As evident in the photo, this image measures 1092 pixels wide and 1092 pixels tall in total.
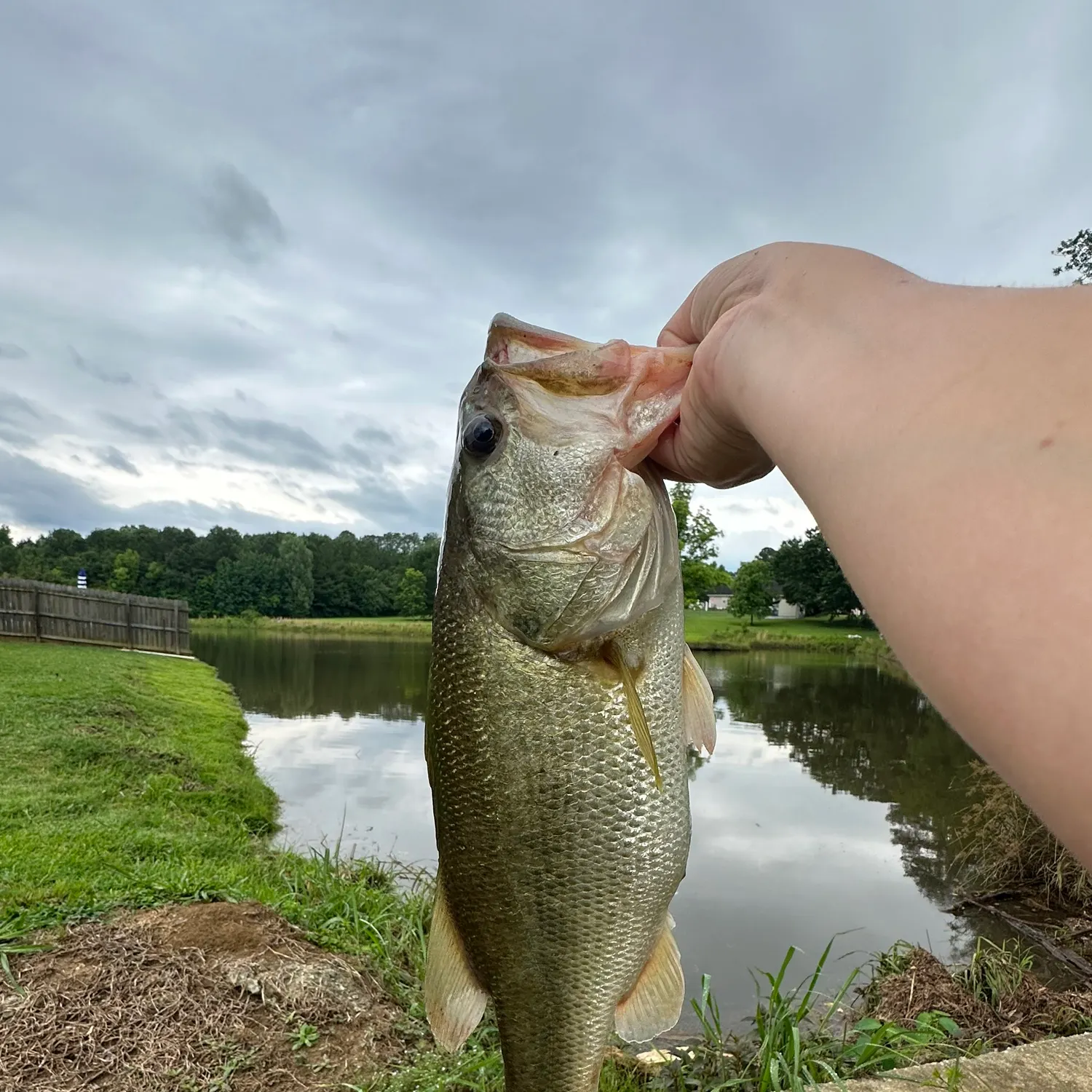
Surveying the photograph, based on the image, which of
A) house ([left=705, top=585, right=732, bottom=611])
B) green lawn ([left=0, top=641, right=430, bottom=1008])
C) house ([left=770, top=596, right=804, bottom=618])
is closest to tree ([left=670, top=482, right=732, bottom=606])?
green lawn ([left=0, top=641, right=430, bottom=1008])

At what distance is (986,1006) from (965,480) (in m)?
6.34

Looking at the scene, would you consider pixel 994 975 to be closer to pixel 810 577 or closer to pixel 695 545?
pixel 695 545

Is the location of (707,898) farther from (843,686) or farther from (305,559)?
(305,559)

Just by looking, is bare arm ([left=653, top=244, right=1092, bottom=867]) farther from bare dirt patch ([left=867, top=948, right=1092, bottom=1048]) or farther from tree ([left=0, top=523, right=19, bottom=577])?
tree ([left=0, top=523, right=19, bottom=577])

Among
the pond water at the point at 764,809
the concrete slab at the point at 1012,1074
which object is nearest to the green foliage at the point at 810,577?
the pond water at the point at 764,809

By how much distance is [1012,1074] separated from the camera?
3.37m

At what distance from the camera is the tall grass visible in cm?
814

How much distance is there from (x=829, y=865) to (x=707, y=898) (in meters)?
2.27

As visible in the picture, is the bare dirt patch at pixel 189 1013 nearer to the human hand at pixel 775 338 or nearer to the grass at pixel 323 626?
the human hand at pixel 775 338

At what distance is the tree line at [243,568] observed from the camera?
210 feet

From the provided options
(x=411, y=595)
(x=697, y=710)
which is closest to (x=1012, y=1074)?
(x=697, y=710)

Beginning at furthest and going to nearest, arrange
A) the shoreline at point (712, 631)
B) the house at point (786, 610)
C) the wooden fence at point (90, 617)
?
the house at point (786, 610) → the shoreline at point (712, 631) → the wooden fence at point (90, 617)

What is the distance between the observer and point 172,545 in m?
75.4

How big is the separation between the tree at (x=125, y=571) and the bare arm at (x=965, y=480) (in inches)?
3118
